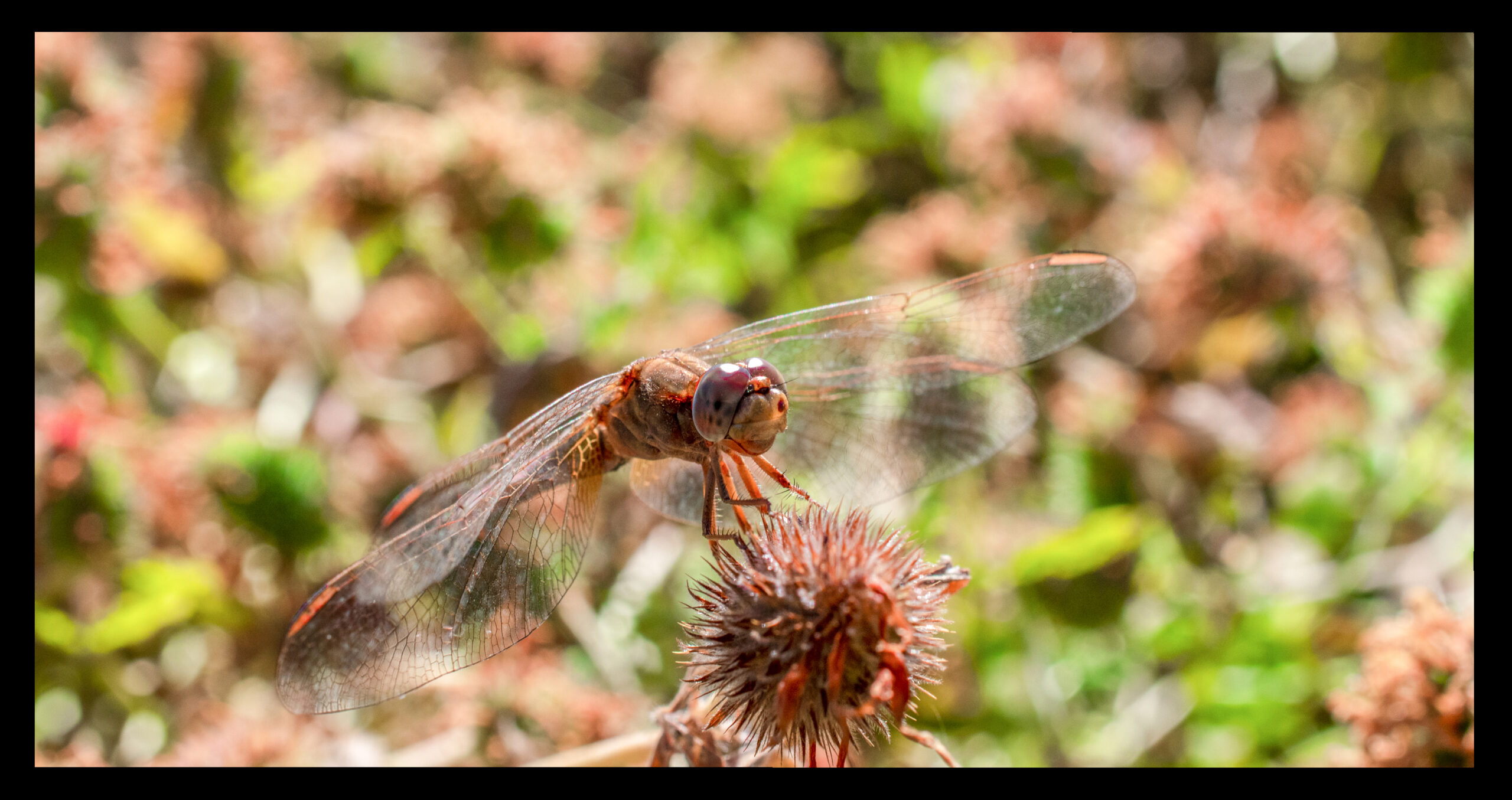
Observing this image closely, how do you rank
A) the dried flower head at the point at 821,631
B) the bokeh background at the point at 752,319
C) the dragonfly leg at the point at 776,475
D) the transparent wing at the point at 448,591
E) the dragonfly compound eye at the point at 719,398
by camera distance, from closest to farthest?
1. the dried flower head at the point at 821,631
2. the dragonfly compound eye at the point at 719,398
3. the transparent wing at the point at 448,591
4. the dragonfly leg at the point at 776,475
5. the bokeh background at the point at 752,319

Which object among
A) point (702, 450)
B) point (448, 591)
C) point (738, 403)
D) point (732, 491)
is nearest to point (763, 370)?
point (738, 403)

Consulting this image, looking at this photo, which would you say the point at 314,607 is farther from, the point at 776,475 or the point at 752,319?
the point at 752,319

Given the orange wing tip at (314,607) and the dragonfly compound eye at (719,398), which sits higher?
the dragonfly compound eye at (719,398)

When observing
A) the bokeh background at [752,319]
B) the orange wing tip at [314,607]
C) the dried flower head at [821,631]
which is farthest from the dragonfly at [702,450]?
the bokeh background at [752,319]

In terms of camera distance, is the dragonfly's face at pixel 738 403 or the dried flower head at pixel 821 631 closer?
the dried flower head at pixel 821 631

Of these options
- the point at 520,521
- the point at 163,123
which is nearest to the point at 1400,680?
the point at 520,521

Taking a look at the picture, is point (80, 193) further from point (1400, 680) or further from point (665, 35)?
point (1400, 680)

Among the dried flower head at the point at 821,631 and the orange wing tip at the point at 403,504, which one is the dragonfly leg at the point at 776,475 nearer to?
the dried flower head at the point at 821,631
